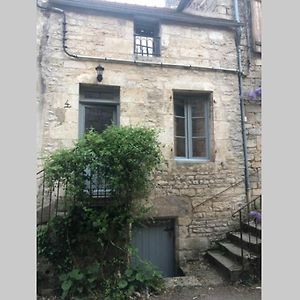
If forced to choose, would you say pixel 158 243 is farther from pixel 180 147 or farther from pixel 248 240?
pixel 180 147

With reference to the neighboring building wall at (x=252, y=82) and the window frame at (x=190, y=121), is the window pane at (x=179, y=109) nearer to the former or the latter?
the window frame at (x=190, y=121)

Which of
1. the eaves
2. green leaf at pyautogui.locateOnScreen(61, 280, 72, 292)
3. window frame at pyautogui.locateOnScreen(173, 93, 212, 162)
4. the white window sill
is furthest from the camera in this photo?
A: window frame at pyautogui.locateOnScreen(173, 93, 212, 162)

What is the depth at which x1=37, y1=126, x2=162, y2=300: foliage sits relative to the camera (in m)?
4.27

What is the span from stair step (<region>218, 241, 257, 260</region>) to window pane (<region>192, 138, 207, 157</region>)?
1.81 meters

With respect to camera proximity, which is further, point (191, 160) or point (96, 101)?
point (191, 160)

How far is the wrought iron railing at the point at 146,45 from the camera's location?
5887mm

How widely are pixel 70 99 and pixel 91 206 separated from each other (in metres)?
2.00

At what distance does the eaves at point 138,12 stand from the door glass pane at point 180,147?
2.45 metres

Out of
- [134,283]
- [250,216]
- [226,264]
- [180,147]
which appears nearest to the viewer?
[134,283]

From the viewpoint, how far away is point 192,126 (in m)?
6.08

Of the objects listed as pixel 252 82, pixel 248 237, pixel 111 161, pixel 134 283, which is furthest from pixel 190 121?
pixel 134 283

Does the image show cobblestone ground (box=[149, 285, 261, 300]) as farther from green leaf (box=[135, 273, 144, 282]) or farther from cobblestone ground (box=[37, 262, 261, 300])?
green leaf (box=[135, 273, 144, 282])

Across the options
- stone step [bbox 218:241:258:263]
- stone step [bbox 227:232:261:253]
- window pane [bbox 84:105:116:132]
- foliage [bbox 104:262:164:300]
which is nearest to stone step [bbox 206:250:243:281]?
stone step [bbox 218:241:258:263]

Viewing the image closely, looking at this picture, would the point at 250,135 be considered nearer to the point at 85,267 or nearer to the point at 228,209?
the point at 228,209
